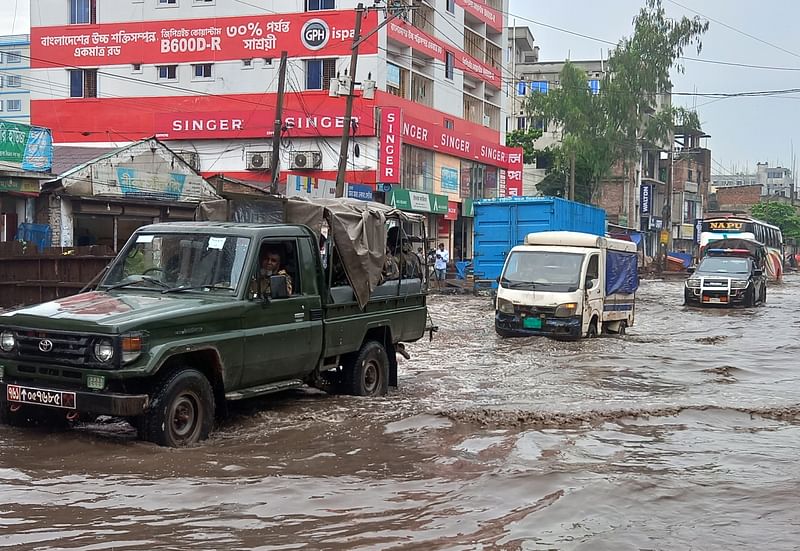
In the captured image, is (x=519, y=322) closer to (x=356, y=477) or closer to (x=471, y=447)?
(x=471, y=447)

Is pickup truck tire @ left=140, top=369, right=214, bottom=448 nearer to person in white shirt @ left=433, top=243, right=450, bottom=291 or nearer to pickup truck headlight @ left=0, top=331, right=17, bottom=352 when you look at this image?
pickup truck headlight @ left=0, top=331, right=17, bottom=352

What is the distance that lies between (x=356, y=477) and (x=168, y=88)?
40710 millimetres

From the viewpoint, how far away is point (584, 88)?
58469mm

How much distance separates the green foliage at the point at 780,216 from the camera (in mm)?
87562

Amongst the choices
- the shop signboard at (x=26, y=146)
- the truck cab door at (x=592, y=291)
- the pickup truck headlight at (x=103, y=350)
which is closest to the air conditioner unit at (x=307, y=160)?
the shop signboard at (x=26, y=146)

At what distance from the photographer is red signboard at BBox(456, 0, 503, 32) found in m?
51.8

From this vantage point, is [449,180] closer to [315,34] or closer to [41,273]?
[315,34]

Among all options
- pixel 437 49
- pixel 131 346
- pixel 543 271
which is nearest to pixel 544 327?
pixel 543 271

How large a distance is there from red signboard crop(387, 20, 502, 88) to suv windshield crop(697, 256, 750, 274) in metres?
18.8

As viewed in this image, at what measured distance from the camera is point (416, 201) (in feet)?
136

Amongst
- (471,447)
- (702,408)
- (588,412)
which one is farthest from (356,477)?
(702,408)

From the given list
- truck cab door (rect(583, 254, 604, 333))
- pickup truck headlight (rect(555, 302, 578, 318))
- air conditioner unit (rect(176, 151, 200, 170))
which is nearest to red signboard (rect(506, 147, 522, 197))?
air conditioner unit (rect(176, 151, 200, 170))

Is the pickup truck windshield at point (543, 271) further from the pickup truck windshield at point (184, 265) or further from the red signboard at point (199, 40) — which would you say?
the red signboard at point (199, 40)

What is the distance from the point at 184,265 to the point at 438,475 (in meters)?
3.14
